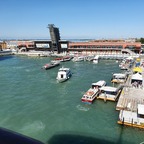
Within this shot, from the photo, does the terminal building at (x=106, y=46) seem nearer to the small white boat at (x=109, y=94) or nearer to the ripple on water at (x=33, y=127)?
the small white boat at (x=109, y=94)

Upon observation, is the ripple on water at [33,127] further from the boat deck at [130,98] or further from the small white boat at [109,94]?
the small white boat at [109,94]

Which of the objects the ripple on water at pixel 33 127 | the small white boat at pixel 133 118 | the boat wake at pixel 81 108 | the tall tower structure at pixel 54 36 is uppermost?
the tall tower structure at pixel 54 36

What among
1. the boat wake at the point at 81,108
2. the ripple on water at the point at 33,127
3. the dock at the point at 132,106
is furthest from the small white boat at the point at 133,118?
the ripple on water at the point at 33,127

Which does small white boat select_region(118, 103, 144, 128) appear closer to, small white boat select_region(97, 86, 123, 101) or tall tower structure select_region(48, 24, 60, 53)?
small white boat select_region(97, 86, 123, 101)

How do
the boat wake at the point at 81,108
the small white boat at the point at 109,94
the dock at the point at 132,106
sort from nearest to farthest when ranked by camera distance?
the dock at the point at 132,106, the boat wake at the point at 81,108, the small white boat at the point at 109,94

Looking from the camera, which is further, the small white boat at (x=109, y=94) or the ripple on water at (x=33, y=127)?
the small white boat at (x=109, y=94)

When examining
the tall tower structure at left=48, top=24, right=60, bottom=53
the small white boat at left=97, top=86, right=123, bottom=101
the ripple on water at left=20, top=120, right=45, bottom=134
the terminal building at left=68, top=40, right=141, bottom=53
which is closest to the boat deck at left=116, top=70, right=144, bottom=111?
the small white boat at left=97, top=86, right=123, bottom=101

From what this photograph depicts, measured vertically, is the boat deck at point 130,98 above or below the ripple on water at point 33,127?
above

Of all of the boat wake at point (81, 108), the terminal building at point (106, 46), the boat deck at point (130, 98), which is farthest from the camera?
the terminal building at point (106, 46)
